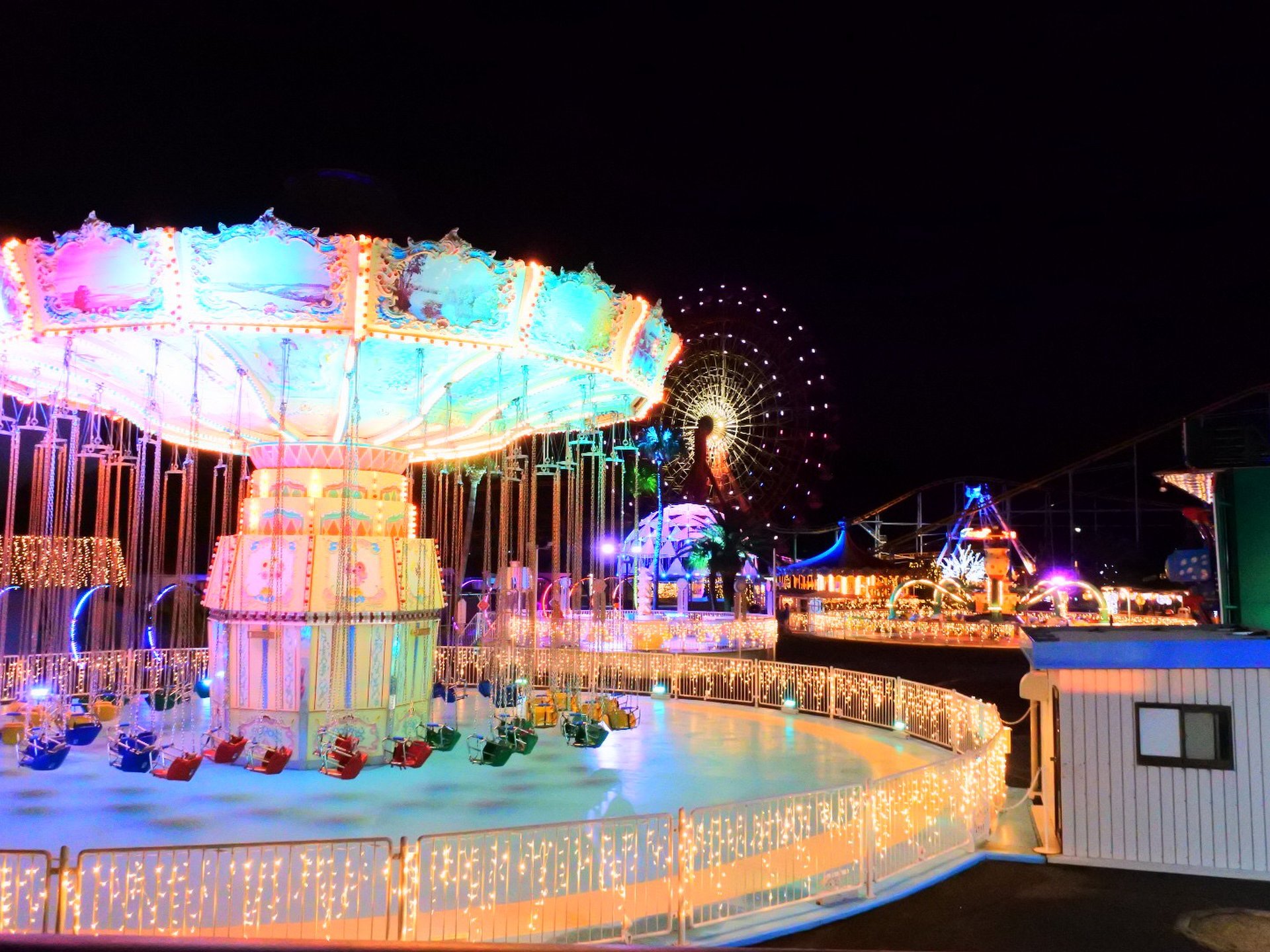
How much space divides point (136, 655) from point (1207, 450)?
560 inches

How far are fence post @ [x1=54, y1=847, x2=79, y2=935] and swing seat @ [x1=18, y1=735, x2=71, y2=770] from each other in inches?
199

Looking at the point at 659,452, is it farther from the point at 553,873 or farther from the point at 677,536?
the point at 553,873

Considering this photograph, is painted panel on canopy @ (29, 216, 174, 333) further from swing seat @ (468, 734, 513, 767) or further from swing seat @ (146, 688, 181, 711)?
swing seat @ (146, 688, 181, 711)

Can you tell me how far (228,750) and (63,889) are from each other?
5.67 m

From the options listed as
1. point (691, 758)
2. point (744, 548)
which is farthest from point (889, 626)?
point (691, 758)

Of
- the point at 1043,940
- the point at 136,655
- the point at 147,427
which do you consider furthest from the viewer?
the point at 136,655

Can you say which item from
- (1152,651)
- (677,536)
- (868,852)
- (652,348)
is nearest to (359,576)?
(652,348)

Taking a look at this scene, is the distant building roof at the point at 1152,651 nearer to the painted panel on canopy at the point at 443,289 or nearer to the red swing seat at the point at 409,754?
the painted panel on canopy at the point at 443,289

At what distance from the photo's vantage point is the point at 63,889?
4539 mm

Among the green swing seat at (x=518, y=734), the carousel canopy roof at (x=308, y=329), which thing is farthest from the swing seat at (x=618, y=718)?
the carousel canopy roof at (x=308, y=329)

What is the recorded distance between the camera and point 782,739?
11930mm

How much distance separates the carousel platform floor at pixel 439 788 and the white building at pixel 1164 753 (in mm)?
2665

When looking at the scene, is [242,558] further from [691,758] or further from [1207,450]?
[1207,450]

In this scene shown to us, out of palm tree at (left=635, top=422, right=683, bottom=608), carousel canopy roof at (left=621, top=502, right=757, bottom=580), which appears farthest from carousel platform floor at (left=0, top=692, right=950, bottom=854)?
carousel canopy roof at (left=621, top=502, right=757, bottom=580)
